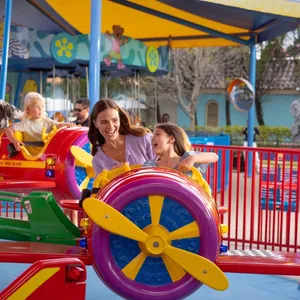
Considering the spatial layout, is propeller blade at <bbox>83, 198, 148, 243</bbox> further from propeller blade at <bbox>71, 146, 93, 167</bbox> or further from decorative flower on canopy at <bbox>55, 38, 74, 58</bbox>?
decorative flower on canopy at <bbox>55, 38, 74, 58</bbox>

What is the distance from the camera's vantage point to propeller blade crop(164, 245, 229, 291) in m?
2.88

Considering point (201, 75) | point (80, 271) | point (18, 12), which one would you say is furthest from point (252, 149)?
point (201, 75)

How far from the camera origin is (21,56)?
12.0 meters

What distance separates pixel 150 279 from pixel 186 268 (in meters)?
0.19

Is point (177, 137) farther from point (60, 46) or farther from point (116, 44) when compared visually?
point (116, 44)

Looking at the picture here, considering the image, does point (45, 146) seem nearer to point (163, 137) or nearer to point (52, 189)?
point (52, 189)

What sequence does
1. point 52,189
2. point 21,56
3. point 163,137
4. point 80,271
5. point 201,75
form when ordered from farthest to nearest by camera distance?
1. point 201,75
2. point 21,56
3. point 52,189
4. point 163,137
5. point 80,271

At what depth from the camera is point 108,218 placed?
290 cm

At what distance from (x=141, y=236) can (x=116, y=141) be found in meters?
0.96

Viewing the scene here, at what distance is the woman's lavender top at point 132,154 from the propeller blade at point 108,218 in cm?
82

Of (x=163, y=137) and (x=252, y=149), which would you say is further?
(x=252, y=149)

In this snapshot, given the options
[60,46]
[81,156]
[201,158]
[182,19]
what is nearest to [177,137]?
[201,158]

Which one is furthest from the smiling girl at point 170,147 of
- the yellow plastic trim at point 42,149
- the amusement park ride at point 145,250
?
the yellow plastic trim at point 42,149

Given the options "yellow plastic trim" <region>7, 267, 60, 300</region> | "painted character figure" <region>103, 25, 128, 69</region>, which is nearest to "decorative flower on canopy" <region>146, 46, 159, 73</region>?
"painted character figure" <region>103, 25, 128, 69</region>
